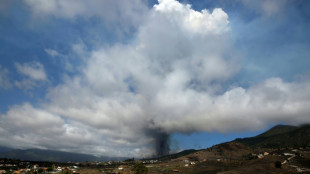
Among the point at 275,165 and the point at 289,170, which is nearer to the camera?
the point at 289,170

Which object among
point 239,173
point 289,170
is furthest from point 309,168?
point 239,173

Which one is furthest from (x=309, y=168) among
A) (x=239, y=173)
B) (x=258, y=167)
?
(x=239, y=173)

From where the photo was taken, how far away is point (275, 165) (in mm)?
180875

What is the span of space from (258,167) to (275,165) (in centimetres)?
1499

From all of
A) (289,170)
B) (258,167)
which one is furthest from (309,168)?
(258,167)

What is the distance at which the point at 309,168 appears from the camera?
163 metres

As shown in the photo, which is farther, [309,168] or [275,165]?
[275,165]

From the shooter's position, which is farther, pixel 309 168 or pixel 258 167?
pixel 258 167

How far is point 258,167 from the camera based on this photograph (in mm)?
180750

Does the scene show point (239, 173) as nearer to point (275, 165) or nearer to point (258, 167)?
point (258, 167)

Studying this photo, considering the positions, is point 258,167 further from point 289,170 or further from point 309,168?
point 309,168

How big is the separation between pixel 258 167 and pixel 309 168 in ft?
120

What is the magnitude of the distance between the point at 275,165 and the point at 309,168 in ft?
80.6

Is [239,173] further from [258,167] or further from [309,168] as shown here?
[309,168]
